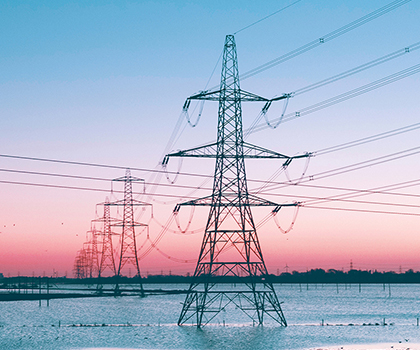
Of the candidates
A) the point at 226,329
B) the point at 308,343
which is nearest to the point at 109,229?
the point at 226,329

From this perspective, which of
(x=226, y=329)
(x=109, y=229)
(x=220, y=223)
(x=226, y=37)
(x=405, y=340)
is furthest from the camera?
(x=109, y=229)

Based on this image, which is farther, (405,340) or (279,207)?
(405,340)

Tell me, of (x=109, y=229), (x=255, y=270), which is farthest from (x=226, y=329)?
(x=109, y=229)

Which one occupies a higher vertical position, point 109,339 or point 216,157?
Result: point 216,157

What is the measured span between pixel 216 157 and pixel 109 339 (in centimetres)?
2490

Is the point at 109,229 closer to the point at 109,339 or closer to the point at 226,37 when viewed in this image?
the point at 109,339

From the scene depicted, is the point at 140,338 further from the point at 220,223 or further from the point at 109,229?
the point at 109,229

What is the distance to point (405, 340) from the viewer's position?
6412 cm

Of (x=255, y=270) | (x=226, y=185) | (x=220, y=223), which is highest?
(x=226, y=185)

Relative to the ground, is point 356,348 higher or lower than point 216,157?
lower

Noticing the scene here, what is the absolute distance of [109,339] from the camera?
64.6 m

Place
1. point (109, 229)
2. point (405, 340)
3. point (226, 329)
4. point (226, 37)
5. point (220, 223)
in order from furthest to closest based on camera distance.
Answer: point (109, 229) → point (226, 329) → point (405, 340) → point (226, 37) → point (220, 223)

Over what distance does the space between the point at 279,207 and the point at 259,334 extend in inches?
681

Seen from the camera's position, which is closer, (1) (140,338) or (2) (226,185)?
(2) (226,185)
